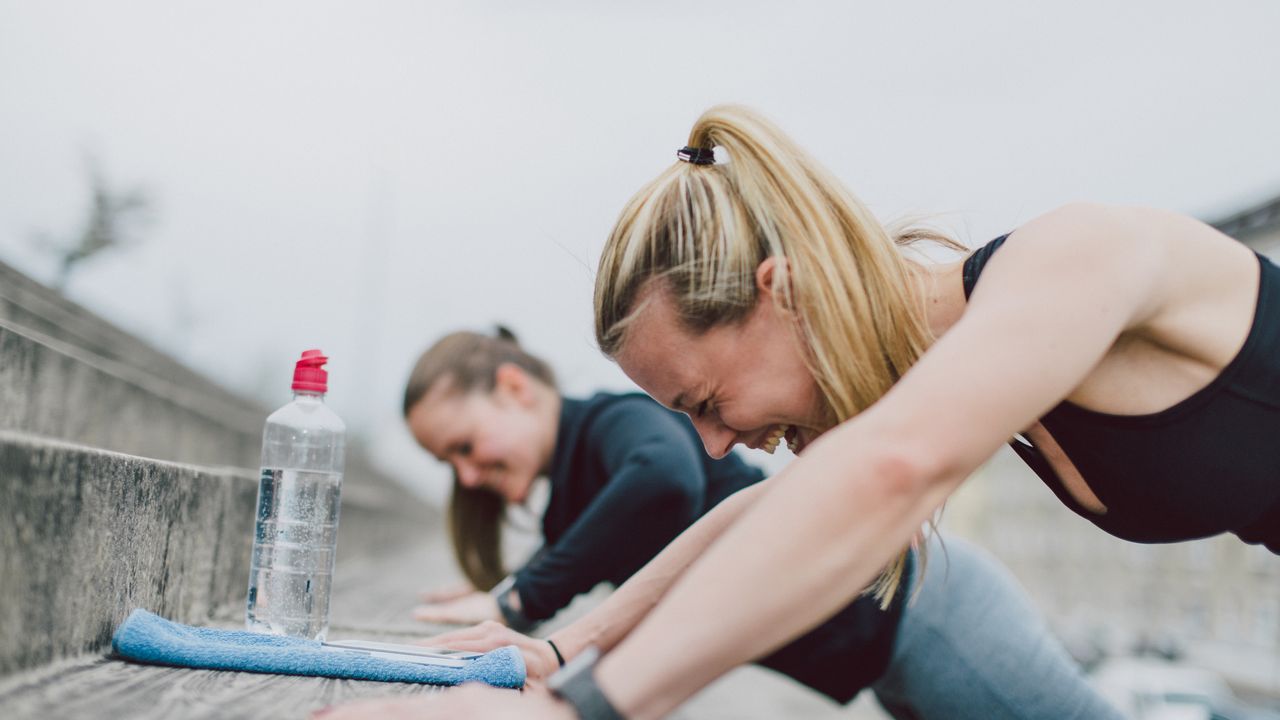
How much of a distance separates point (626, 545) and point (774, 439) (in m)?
1.27

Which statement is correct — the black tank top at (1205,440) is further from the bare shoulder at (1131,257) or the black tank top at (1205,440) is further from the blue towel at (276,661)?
the blue towel at (276,661)

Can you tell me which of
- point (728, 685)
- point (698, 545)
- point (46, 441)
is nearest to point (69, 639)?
point (46, 441)

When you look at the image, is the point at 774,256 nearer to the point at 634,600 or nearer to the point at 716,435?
the point at 716,435

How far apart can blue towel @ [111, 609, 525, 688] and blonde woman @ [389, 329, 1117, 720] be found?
1.16 feet

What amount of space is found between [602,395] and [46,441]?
2437mm

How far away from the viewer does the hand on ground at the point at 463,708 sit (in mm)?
1072

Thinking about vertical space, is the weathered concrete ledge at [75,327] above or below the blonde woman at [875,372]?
below

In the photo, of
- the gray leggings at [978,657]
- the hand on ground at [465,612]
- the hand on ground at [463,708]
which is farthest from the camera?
the hand on ground at [465,612]

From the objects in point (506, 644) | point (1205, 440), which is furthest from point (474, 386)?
point (1205, 440)

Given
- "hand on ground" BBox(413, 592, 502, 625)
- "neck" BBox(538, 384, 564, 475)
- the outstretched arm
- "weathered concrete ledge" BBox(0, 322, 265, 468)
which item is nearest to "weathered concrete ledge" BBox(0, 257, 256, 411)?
"weathered concrete ledge" BBox(0, 322, 265, 468)

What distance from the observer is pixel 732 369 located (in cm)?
177

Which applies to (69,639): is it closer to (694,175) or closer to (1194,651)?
(694,175)

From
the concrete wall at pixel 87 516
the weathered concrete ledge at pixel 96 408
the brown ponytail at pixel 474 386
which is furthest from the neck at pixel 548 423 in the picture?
the weathered concrete ledge at pixel 96 408

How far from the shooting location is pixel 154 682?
1.45m
